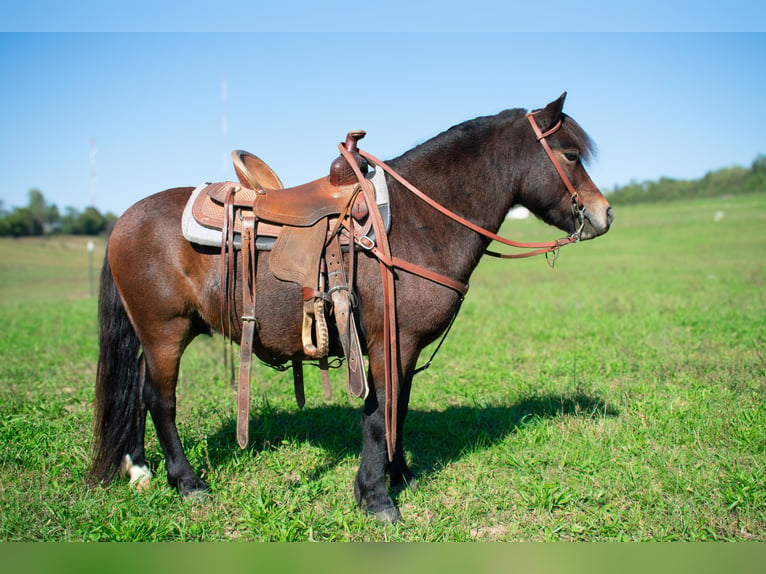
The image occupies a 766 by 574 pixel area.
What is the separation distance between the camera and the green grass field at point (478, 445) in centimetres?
322

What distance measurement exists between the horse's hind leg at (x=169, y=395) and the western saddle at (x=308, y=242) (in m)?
0.45

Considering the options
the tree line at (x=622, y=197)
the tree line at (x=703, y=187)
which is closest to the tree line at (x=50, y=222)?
the tree line at (x=622, y=197)

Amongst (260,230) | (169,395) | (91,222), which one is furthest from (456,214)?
(91,222)

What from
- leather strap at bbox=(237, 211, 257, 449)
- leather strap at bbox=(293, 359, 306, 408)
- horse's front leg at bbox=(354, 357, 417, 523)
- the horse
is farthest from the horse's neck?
leather strap at bbox=(293, 359, 306, 408)

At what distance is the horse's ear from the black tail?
10.3 ft

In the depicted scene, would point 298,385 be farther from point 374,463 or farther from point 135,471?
point 135,471

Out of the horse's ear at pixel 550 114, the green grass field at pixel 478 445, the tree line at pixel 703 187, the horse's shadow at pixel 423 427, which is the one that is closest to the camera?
the green grass field at pixel 478 445

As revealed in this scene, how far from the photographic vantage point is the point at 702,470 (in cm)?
362

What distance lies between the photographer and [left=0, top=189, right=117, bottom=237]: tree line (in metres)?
50.7

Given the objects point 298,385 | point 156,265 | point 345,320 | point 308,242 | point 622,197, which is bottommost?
point 298,385

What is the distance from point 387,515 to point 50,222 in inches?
2453

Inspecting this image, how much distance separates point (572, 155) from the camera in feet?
11.3

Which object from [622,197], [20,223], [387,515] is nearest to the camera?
[387,515]

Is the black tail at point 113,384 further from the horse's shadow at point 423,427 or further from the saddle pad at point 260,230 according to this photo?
the saddle pad at point 260,230
